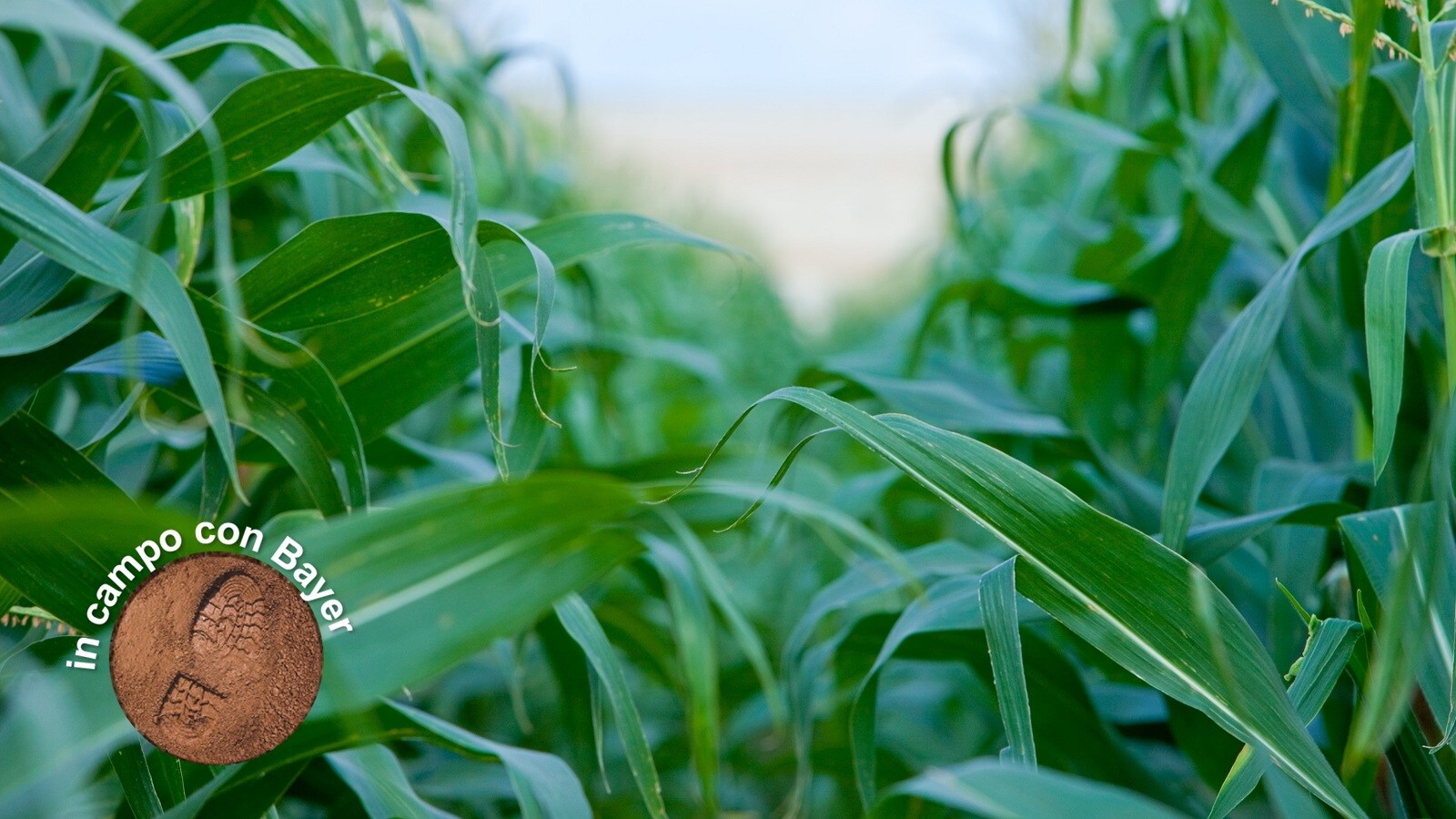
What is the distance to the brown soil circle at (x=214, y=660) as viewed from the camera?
29cm

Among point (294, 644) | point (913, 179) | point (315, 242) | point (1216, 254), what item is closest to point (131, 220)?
point (315, 242)

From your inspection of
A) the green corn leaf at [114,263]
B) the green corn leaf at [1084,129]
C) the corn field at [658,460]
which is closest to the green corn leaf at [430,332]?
the corn field at [658,460]

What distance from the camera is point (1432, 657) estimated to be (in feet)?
1.15

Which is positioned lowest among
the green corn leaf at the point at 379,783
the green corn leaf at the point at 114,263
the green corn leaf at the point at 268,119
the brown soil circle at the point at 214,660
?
the green corn leaf at the point at 379,783

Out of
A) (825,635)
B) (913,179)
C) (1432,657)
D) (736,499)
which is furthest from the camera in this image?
→ (913,179)

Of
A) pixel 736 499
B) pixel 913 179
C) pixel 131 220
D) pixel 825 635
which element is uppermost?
pixel 131 220

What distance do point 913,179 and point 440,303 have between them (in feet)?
14.5

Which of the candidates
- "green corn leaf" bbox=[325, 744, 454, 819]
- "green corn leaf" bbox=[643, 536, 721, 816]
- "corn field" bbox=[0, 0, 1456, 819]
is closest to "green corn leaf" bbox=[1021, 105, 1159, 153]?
"corn field" bbox=[0, 0, 1456, 819]

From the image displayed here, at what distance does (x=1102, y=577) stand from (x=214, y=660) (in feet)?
0.93

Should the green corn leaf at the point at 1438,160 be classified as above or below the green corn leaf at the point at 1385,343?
above

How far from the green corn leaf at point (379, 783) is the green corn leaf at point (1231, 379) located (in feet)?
1.03

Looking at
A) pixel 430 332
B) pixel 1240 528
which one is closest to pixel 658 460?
pixel 430 332

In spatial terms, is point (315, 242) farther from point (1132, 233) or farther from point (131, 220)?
point (1132, 233)

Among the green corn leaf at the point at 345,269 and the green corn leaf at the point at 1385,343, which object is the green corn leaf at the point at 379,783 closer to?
the green corn leaf at the point at 345,269
